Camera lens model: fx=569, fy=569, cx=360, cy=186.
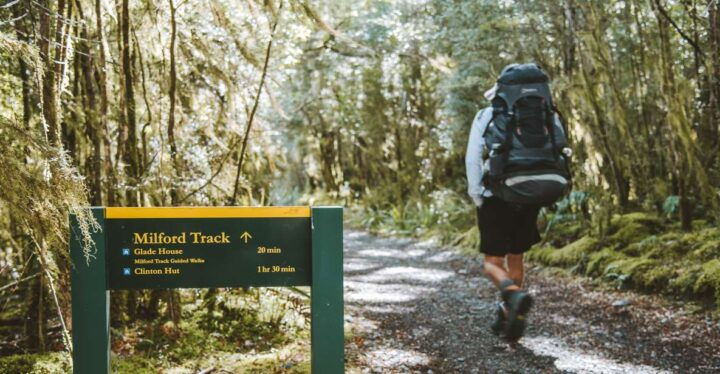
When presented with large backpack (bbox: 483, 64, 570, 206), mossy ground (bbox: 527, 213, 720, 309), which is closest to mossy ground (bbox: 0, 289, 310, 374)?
large backpack (bbox: 483, 64, 570, 206)

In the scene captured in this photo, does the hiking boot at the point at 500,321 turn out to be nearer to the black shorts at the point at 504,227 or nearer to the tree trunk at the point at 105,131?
the black shorts at the point at 504,227

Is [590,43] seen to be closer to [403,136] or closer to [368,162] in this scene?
[403,136]

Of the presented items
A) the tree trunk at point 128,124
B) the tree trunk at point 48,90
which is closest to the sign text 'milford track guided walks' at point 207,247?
the tree trunk at point 48,90

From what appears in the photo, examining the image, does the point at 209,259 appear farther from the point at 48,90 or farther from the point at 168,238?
the point at 48,90

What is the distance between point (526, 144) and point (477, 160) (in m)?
0.48

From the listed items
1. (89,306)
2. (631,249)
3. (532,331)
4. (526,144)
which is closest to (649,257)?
(631,249)

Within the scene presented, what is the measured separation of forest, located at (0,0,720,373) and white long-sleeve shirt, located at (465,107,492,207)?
4.43 feet

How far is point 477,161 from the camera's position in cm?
486

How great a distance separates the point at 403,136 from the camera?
1823 cm

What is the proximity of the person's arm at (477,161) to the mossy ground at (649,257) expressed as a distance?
2908 mm

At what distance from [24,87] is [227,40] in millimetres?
2288

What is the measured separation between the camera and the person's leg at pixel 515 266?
16.6 feet

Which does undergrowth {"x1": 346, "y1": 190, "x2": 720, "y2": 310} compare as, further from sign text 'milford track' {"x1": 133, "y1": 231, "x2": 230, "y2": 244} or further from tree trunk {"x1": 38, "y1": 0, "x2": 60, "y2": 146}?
tree trunk {"x1": 38, "y1": 0, "x2": 60, "y2": 146}

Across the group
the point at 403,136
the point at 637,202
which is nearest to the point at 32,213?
the point at 637,202
